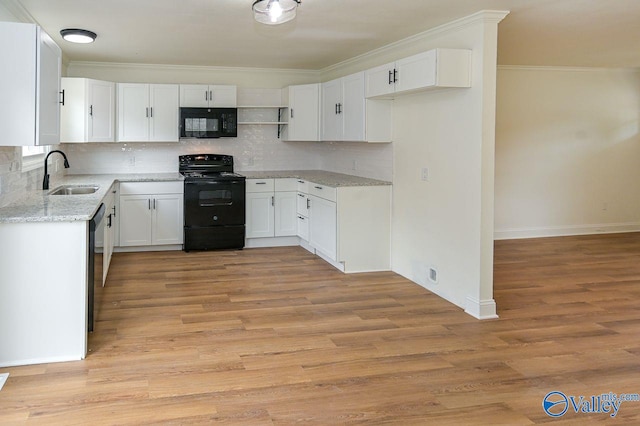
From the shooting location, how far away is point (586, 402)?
9.96 ft

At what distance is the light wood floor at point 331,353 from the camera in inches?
116

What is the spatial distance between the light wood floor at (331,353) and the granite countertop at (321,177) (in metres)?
0.90

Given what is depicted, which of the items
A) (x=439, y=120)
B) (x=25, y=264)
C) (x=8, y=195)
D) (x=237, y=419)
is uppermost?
(x=439, y=120)

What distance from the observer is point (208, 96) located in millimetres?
7430

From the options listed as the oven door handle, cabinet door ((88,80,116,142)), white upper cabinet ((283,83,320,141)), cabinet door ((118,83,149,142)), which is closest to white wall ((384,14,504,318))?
white upper cabinet ((283,83,320,141))

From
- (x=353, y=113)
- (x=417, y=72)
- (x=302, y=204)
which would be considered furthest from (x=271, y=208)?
(x=417, y=72)

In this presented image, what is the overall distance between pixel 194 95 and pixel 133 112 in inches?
29.5

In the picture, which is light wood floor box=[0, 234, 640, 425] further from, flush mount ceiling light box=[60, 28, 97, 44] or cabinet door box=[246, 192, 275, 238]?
flush mount ceiling light box=[60, 28, 97, 44]

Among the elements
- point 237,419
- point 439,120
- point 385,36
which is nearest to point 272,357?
point 237,419

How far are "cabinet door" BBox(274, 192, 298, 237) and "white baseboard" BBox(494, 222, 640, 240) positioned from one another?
2694 millimetres

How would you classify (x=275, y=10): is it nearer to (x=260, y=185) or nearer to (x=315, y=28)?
(x=315, y=28)

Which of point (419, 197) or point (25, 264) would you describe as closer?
point (25, 264)

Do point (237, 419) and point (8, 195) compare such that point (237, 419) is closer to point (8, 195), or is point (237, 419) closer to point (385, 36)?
point (8, 195)

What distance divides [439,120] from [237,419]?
311cm
